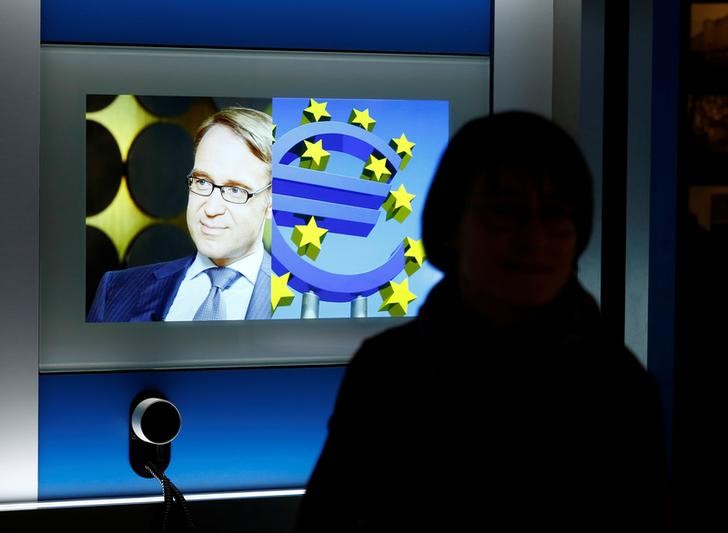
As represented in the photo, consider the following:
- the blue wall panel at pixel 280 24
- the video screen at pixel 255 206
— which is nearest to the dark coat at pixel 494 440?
the video screen at pixel 255 206

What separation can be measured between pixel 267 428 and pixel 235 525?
30 centimetres

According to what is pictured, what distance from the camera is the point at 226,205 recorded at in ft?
8.16

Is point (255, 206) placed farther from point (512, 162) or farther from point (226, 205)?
point (512, 162)

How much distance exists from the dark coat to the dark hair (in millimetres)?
133

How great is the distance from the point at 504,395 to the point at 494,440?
0.05 meters

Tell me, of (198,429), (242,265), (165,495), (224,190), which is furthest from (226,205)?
(165,495)

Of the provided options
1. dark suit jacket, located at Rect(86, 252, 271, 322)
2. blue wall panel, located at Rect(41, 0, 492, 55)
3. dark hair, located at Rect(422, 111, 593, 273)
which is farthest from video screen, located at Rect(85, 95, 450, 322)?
dark hair, located at Rect(422, 111, 593, 273)

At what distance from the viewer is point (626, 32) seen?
8.16 feet

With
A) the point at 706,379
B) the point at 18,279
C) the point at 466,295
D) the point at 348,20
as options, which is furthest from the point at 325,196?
the point at 466,295

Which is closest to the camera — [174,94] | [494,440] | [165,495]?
[494,440]

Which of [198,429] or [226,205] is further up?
[226,205]

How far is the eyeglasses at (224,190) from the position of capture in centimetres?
246

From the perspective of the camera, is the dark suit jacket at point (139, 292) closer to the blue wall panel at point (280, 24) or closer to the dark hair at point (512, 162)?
the blue wall panel at point (280, 24)

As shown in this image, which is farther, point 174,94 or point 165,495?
point 174,94
